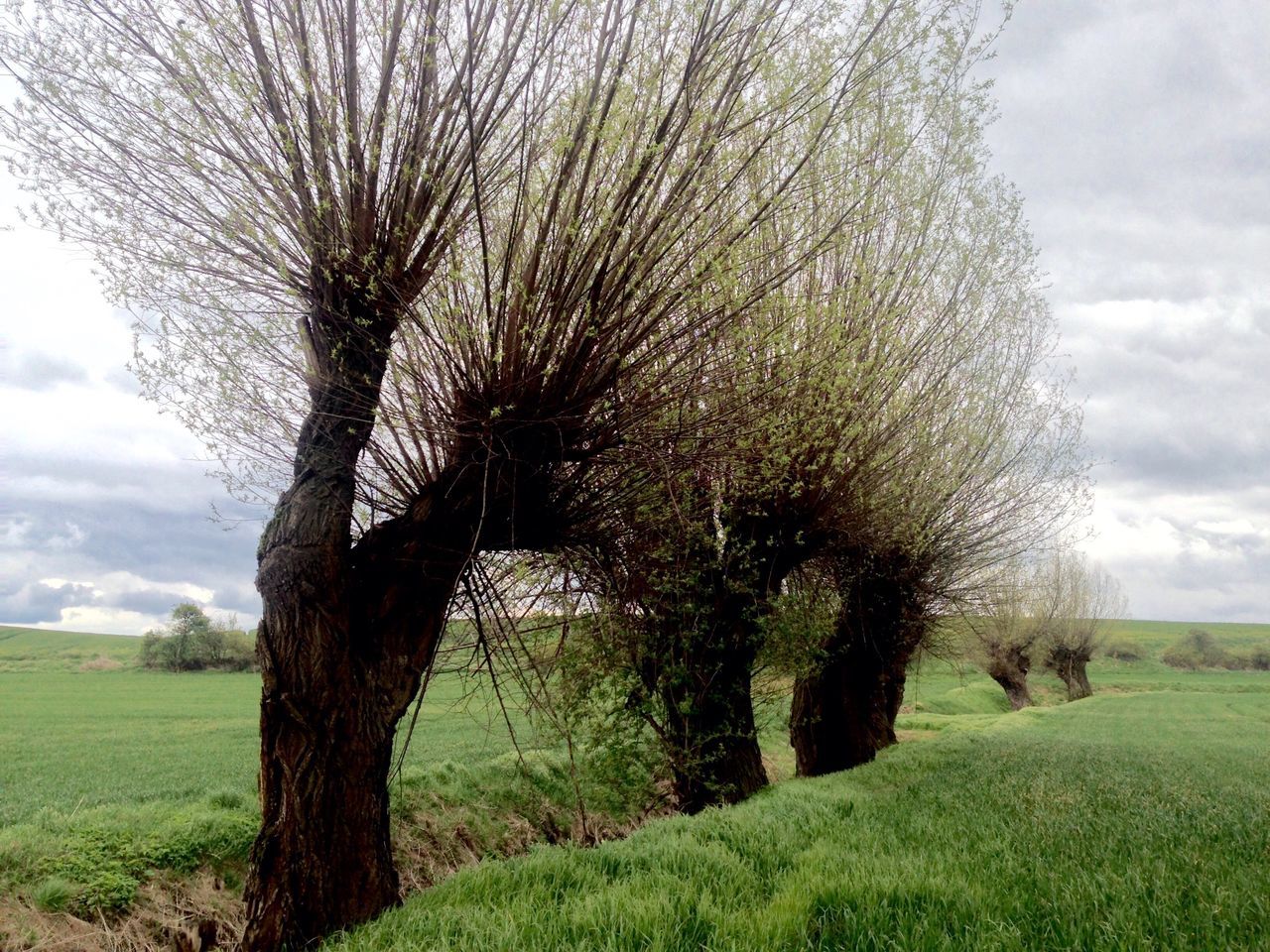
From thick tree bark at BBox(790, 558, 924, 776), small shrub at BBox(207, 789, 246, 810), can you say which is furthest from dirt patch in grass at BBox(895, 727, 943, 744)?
small shrub at BBox(207, 789, 246, 810)

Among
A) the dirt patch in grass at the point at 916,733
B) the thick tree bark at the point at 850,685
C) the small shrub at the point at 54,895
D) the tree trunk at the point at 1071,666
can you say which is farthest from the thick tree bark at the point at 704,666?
the tree trunk at the point at 1071,666

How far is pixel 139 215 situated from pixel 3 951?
6249mm

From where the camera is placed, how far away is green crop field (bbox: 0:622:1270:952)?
3488mm

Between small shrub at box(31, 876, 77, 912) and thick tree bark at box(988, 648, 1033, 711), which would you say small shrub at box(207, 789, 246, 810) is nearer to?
small shrub at box(31, 876, 77, 912)

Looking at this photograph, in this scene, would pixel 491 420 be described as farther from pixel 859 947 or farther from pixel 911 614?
pixel 911 614

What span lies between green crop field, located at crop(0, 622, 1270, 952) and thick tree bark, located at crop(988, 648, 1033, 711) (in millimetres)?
28047

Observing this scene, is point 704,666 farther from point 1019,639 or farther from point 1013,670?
point 1013,670

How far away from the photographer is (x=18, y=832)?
8156 millimetres

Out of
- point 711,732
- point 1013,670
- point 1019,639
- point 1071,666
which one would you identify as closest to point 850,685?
point 711,732

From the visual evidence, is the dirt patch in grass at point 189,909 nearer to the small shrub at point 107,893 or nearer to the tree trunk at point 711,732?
the small shrub at point 107,893

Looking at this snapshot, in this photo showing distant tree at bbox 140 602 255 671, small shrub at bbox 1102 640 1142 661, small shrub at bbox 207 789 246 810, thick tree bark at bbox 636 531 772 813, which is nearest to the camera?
thick tree bark at bbox 636 531 772 813

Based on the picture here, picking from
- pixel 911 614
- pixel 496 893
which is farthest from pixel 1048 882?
pixel 911 614

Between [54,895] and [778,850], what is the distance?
7.03 meters

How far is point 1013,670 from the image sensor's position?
151 feet
